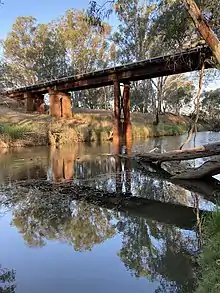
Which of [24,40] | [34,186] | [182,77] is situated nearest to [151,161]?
[34,186]

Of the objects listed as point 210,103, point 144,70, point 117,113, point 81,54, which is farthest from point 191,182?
point 210,103

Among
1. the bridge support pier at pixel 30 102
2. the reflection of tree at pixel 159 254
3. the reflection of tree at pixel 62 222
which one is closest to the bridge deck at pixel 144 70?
the bridge support pier at pixel 30 102

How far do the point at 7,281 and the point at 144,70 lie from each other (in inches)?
518

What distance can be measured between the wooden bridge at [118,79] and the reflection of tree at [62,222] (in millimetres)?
5232

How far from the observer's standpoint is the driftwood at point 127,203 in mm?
5238

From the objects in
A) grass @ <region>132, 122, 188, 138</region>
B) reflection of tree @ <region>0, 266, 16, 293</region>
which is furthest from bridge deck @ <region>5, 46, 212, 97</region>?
reflection of tree @ <region>0, 266, 16, 293</region>

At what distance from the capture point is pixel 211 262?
3127 millimetres

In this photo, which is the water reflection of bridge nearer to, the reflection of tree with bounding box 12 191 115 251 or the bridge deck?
the reflection of tree with bounding box 12 191 115 251

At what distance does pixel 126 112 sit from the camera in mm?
17625

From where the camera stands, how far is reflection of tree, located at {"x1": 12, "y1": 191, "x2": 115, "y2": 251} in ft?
14.6

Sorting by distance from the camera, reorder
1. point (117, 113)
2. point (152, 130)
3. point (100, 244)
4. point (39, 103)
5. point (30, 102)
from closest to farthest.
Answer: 1. point (100, 244)
2. point (117, 113)
3. point (152, 130)
4. point (30, 102)
5. point (39, 103)

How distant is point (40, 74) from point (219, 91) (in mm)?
23798

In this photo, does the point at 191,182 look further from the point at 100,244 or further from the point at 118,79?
the point at 118,79

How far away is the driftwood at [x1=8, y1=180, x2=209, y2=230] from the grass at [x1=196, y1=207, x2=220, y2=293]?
0.98m
